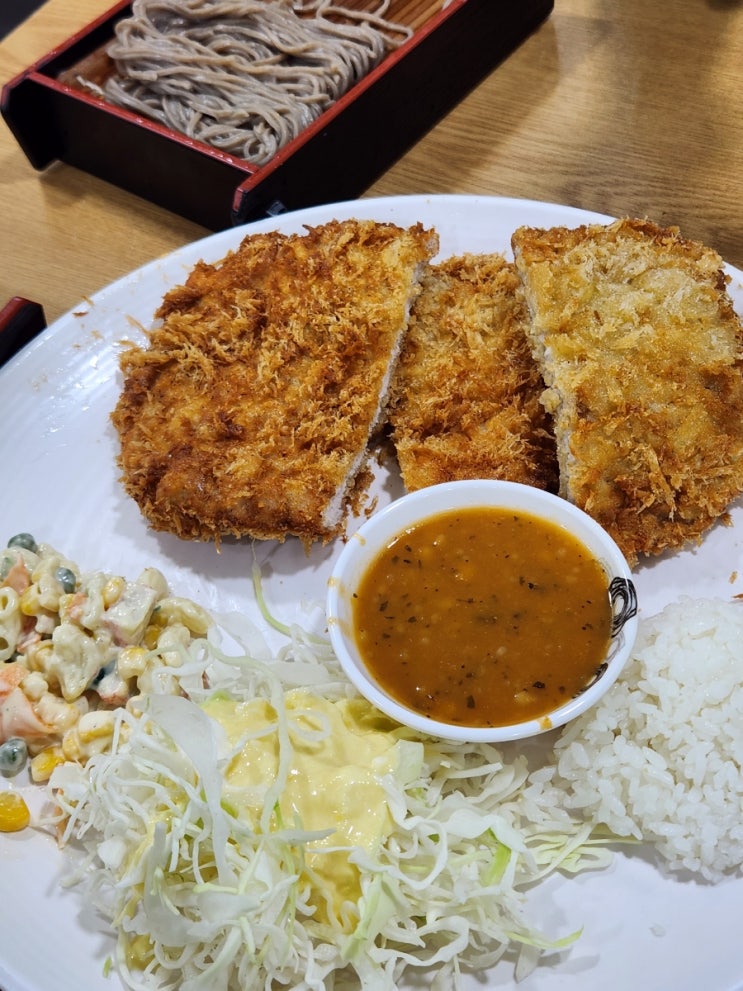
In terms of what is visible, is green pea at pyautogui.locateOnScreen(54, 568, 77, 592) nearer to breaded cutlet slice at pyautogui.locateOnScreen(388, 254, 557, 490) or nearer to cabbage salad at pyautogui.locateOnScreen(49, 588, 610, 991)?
cabbage salad at pyautogui.locateOnScreen(49, 588, 610, 991)

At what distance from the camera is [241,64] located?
397cm

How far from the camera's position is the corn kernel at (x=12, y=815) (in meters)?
2.16

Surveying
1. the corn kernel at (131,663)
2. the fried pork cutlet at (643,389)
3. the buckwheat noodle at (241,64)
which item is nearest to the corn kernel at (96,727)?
the corn kernel at (131,663)

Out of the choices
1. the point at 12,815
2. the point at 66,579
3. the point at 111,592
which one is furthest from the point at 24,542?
the point at 12,815

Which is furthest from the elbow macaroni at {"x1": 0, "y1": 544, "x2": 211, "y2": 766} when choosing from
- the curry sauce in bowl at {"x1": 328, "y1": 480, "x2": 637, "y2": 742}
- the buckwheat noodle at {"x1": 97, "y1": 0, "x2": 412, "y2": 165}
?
the buckwheat noodle at {"x1": 97, "y1": 0, "x2": 412, "y2": 165}

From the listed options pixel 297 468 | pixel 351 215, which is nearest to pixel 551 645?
pixel 297 468

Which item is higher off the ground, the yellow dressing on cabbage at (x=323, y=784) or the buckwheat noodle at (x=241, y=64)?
the buckwheat noodle at (x=241, y=64)

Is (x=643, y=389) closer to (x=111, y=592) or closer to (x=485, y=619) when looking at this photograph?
(x=485, y=619)

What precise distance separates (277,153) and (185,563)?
5.38ft

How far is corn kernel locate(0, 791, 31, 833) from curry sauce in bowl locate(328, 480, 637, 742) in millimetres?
896

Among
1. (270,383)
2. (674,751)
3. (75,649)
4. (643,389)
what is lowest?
(674,751)

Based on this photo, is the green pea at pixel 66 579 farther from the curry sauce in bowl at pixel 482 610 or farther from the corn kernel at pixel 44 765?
the curry sauce in bowl at pixel 482 610

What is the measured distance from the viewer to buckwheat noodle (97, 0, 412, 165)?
3.77 m

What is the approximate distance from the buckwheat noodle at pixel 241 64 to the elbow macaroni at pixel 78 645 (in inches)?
80.6
